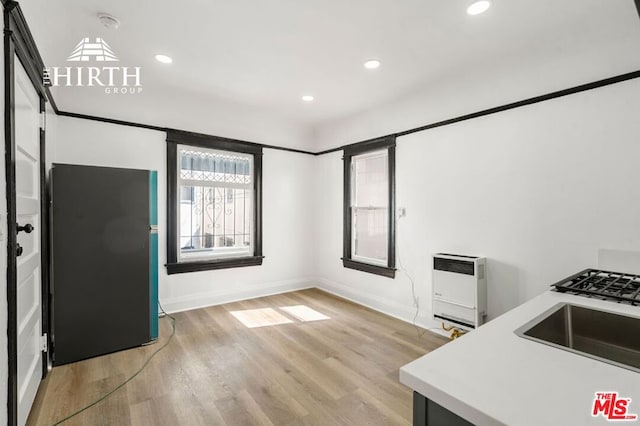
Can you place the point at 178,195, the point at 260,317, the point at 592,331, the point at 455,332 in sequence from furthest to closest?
the point at 178,195 → the point at 260,317 → the point at 455,332 → the point at 592,331

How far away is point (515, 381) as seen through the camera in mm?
766

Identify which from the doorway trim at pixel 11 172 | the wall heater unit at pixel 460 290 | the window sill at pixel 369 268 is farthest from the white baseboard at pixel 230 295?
the wall heater unit at pixel 460 290

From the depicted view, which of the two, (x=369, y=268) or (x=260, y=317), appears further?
(x=369, y=268)

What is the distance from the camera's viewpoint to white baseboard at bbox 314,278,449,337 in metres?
3.38

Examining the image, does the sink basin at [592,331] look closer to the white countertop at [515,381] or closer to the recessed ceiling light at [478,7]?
the white countertop at [515,381]

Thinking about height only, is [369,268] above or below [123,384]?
above

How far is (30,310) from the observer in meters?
2.01

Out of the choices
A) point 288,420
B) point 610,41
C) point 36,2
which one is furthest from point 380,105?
point 288,420

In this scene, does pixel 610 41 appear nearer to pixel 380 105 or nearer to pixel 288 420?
pixel 380 105

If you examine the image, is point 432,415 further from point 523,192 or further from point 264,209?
point 264,209

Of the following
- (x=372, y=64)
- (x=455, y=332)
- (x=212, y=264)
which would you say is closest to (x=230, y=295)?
(x=212, y=264)

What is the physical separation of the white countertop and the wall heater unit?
6.50ft

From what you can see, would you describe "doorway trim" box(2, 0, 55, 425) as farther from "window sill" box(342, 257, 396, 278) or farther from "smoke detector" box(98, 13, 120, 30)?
"window sill" box(342, 257, 396, 278)

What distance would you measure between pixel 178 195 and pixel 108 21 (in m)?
2.02
